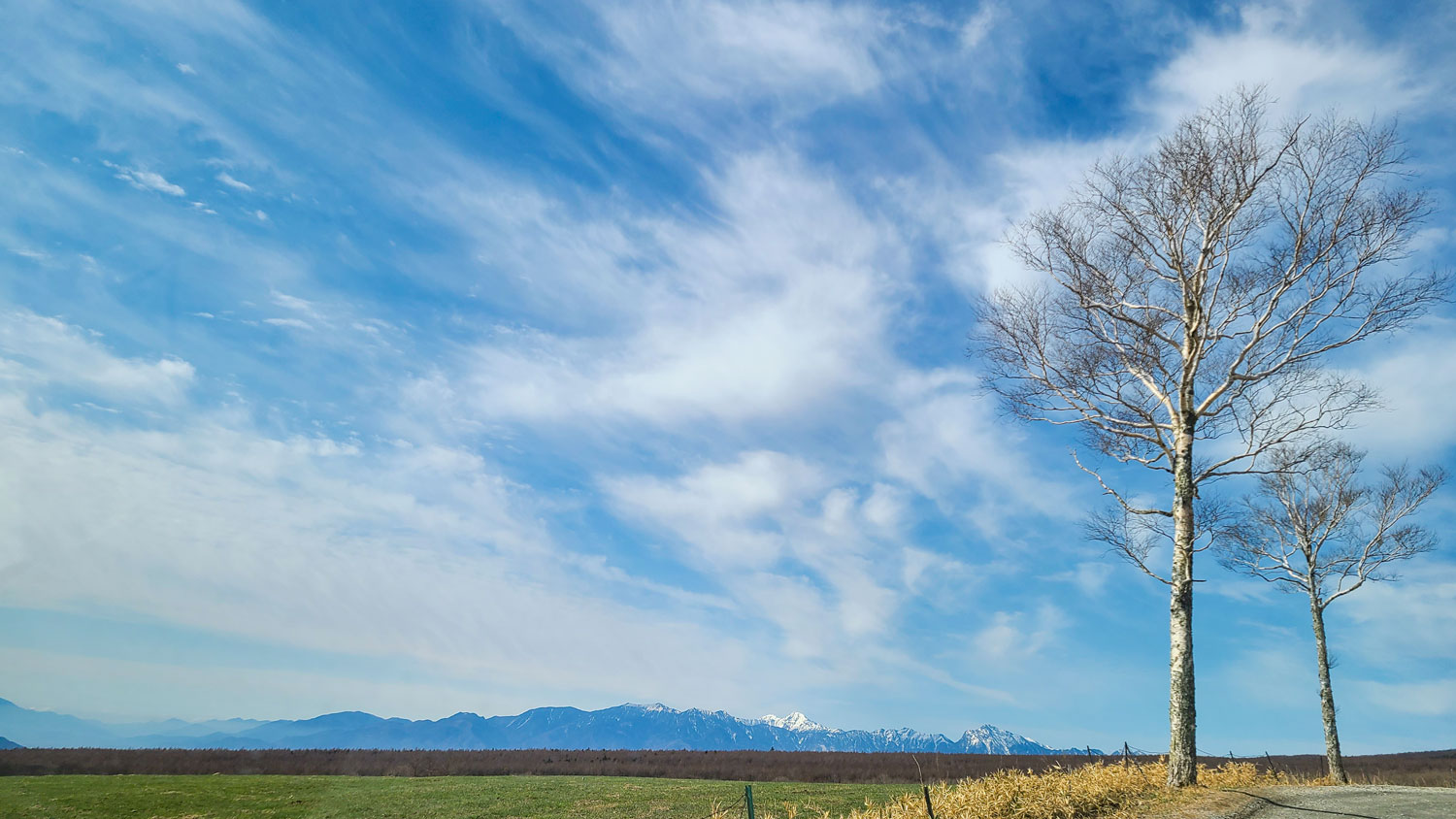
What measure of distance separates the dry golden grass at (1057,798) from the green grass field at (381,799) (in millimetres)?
9460

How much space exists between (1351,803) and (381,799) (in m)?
30.1

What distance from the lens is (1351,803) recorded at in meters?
10.8

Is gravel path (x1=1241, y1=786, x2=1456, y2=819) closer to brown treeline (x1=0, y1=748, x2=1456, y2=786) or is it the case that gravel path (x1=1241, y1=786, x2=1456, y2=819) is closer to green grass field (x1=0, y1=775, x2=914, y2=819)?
green grass field (x1=0, y1=775, x2=914, y2=819)

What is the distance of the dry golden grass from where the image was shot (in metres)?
9.61

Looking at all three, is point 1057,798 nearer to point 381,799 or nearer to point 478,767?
point 381,799

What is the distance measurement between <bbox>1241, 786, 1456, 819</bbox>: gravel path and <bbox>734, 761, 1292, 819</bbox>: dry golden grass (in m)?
0.90

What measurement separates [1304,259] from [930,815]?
13.8 metres

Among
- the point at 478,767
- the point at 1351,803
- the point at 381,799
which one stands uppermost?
the point at 1351,803

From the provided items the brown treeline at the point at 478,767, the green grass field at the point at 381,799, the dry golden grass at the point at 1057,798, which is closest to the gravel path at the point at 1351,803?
the dry golden grass at the point at 1057,798

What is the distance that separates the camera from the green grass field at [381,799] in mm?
22234

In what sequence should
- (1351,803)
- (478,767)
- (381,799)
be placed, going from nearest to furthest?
(1351,803), (381,799), (478,767)

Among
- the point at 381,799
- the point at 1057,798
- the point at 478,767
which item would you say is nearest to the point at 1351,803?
the point at 1057,798

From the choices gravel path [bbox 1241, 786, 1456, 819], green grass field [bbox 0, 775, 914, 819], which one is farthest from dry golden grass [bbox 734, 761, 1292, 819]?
green grass field [bbox 0, 775, 914, 819]

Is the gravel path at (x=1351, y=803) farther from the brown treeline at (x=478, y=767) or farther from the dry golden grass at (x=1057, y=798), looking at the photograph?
the brown treeline at (x=478, y=767)
